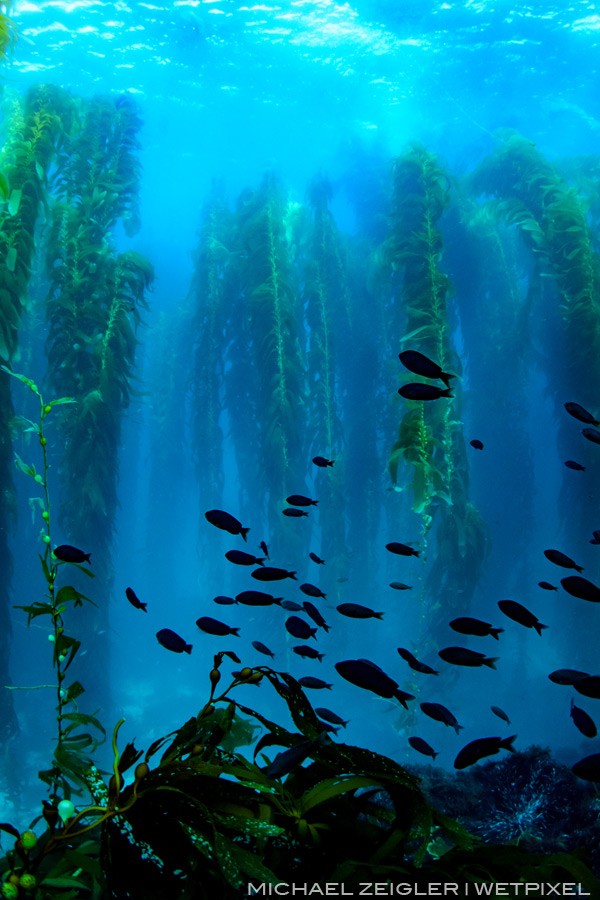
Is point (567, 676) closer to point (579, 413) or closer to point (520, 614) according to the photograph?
point (520, 614)

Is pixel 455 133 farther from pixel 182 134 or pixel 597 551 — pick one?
pixel 597 551

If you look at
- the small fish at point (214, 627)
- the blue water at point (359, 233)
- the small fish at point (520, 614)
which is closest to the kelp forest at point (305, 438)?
the small fish at point (214, 627)

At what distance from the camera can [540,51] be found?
14.2 meters

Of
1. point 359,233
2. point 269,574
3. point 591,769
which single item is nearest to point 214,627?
point 269,574

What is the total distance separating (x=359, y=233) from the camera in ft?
41.1

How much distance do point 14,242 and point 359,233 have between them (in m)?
8.92

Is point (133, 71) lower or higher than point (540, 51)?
higher

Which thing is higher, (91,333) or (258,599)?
(91,333)

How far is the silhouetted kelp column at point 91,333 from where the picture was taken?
6.98 m

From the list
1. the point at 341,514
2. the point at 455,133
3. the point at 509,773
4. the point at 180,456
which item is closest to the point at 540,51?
the point at 455,133

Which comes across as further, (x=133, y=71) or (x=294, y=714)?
(x=133, y=71)

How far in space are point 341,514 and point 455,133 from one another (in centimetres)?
1686

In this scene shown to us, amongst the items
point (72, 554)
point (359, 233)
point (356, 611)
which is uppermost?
point (359, 233)

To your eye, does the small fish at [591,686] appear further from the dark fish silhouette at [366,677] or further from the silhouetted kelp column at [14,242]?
the silhouetted kelp column at [14,242]
